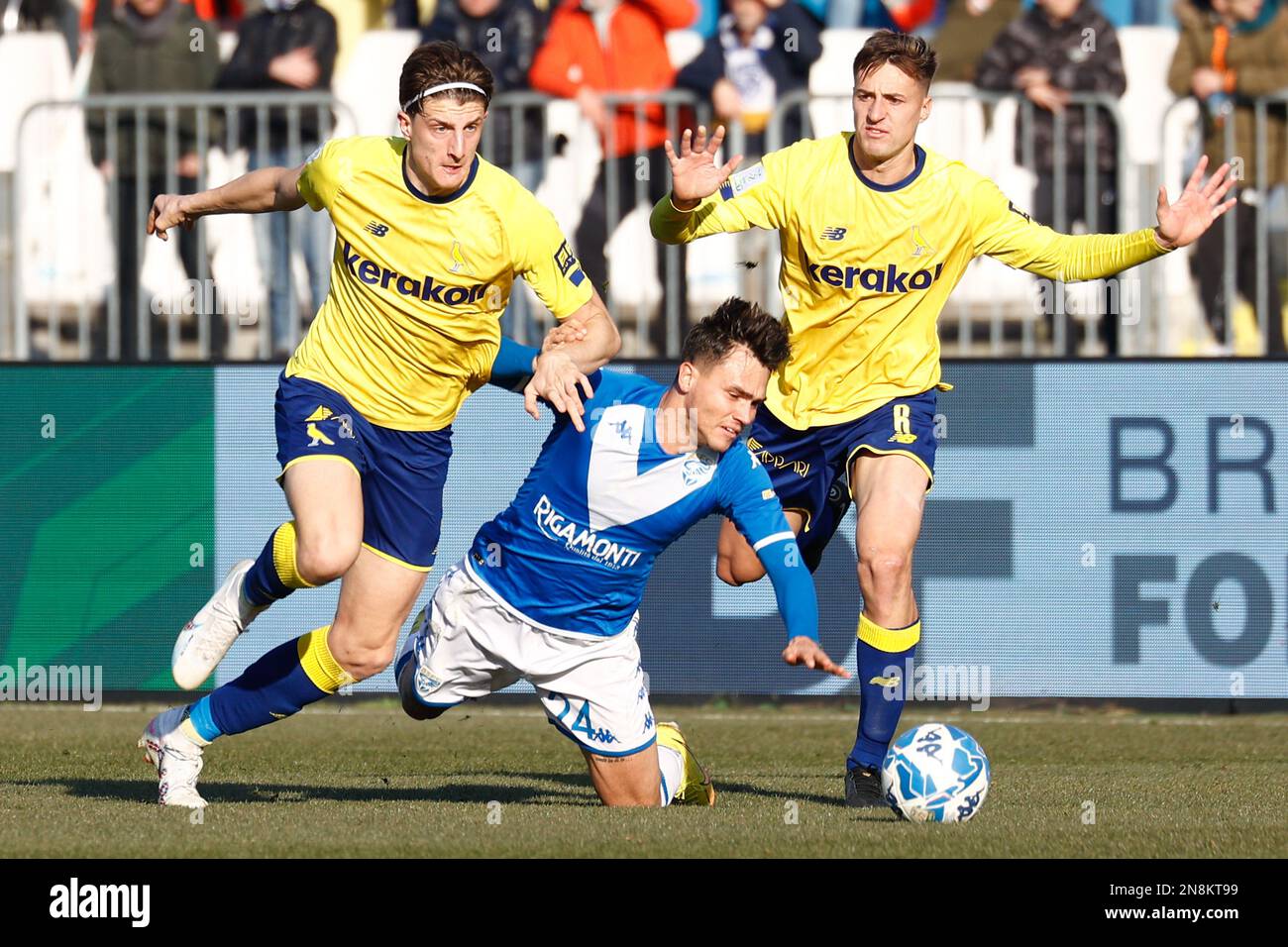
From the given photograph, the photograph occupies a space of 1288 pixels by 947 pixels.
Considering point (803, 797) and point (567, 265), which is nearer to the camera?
point (567, 265)

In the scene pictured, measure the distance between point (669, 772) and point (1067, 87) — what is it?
265 inches

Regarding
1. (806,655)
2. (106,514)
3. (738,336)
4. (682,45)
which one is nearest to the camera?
(806,655)

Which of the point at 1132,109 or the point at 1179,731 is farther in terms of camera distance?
the point at 1132,109

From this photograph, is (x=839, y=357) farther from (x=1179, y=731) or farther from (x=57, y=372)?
(x=57, y=372)

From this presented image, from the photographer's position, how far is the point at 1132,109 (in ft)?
46.4

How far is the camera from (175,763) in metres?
7.59

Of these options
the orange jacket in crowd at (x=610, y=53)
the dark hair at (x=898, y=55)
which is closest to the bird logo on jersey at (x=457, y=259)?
the dark hair at (x=898, y=55)

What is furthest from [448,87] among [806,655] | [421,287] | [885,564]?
[806,655]

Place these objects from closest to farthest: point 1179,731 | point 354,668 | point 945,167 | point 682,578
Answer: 1. point 354,668
2. point 945,167
3. point 1179,731
4. point 682,578

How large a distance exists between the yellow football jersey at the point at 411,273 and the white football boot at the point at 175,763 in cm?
145

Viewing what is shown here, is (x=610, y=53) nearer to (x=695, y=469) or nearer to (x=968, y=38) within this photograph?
(x=968, y=38)

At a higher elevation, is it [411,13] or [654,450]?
[411,13]
